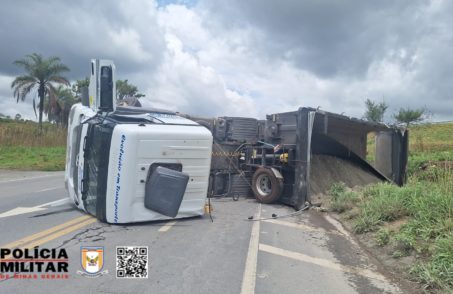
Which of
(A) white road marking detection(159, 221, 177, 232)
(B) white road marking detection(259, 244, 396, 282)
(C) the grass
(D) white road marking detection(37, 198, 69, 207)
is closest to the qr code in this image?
(A) white road marking detection(159, 221, 177, 232)

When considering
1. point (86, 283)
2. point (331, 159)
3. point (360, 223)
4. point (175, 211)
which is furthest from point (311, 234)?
point (331, 159)

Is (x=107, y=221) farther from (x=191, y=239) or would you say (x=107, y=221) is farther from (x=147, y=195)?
(x=191, y=239)

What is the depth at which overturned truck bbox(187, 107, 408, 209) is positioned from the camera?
970cm

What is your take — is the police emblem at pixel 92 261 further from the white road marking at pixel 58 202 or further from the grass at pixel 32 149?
the grass at pixel 32 149

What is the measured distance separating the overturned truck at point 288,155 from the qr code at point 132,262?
5.24m

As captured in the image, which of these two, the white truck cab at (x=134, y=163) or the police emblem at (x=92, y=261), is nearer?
the police emblem at (x=92, y=261)

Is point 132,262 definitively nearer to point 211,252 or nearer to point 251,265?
point 211,252

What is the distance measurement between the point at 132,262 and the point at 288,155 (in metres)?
6.17

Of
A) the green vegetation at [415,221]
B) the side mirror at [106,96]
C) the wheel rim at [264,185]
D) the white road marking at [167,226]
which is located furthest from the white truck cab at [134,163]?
the wheel rim at [264,185]

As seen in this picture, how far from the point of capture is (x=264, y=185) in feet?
34.2

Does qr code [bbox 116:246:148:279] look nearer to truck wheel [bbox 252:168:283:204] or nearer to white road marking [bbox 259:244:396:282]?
white road marking [bbox 259:244:396:282]

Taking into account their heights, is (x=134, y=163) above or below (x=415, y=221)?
above

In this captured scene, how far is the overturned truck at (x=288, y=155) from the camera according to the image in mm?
9695

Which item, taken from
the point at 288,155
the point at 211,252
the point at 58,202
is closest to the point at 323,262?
the point at 211,252
